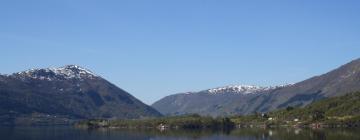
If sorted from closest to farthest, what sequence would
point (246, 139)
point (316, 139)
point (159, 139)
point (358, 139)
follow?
point (358, 139) < point (316, 139) < point (246, 139) < point (159, 139)

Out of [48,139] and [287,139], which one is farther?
[48,139]

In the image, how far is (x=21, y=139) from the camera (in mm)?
187375

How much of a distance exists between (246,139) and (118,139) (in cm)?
4258

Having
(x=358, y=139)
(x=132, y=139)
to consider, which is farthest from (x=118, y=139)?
(x=358, y=139)

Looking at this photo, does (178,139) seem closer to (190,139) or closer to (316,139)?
(190,139)

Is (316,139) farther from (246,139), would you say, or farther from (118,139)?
(118,139)

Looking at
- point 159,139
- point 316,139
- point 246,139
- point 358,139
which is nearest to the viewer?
point 358,139

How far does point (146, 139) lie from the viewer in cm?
19412

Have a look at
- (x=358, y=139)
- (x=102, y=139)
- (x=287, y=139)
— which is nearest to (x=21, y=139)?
(x=102, y=139)

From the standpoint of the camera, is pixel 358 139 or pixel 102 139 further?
pixel 102 139

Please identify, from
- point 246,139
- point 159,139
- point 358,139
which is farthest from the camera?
point 159,139

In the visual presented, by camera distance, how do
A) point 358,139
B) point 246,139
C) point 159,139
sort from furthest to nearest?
1. point 159,139
2. point 246,139
3. point 358,139

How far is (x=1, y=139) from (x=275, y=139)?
8094cm

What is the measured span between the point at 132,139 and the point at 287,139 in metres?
51.0
